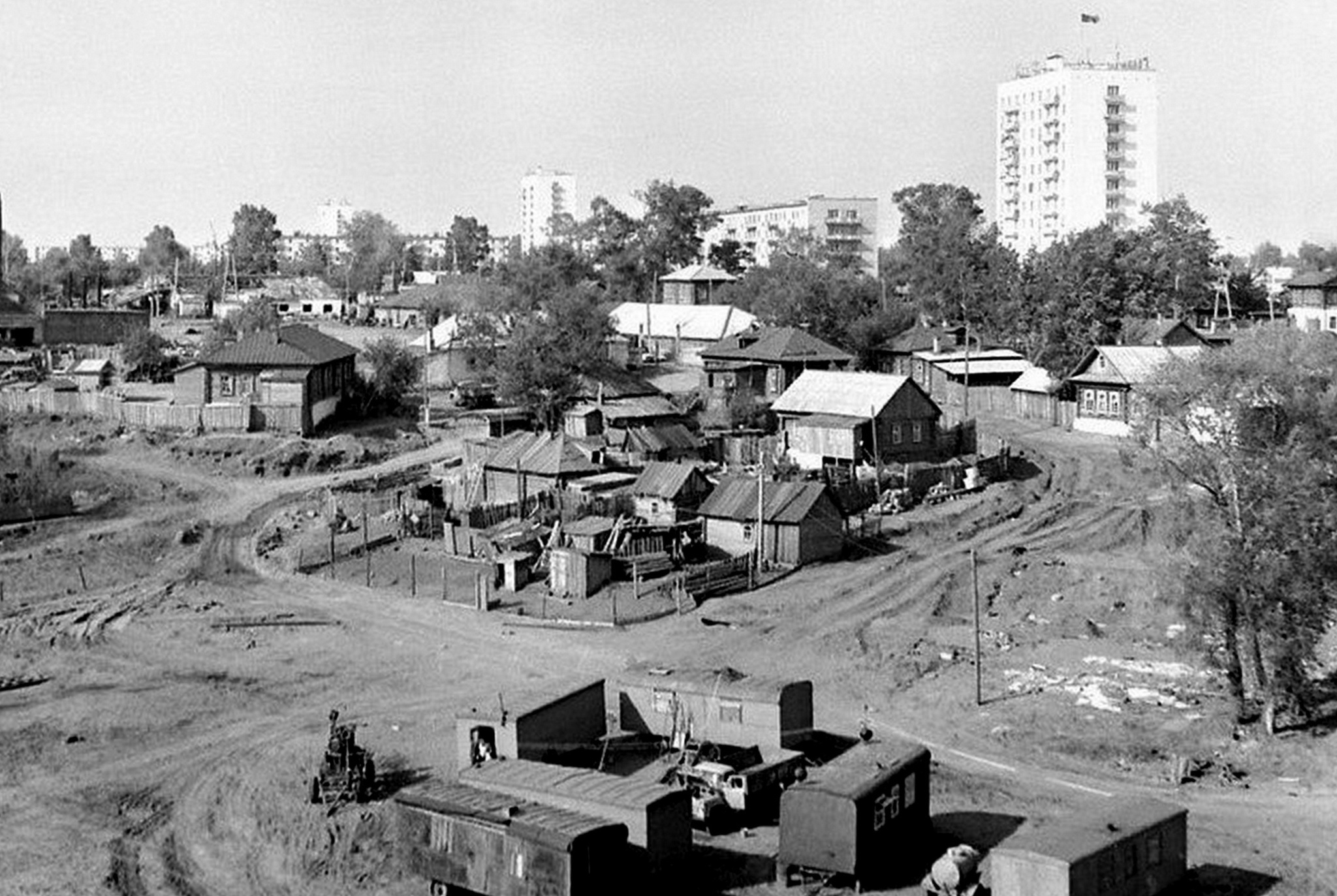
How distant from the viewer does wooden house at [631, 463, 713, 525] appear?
50.3m

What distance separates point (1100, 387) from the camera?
228 ft

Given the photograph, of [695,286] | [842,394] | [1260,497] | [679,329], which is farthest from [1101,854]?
[695,286]

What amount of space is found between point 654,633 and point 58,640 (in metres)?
17.4

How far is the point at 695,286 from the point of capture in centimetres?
11044

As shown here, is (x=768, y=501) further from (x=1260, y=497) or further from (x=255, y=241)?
(x=255, y=241)

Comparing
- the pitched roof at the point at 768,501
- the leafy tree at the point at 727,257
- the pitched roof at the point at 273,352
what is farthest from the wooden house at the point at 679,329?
the pitched roof at the point at 768,501

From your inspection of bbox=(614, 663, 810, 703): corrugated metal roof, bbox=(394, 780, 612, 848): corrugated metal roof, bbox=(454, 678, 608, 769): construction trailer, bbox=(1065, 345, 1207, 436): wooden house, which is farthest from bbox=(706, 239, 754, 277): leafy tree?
bbox=(394, 780, 612, 848): corrugated metal roof

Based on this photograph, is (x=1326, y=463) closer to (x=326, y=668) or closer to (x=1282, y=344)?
(x=1282, y=344)

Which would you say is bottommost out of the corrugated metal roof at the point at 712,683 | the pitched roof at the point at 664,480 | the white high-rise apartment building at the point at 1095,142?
the corrugated metal roof at the point at 712,683

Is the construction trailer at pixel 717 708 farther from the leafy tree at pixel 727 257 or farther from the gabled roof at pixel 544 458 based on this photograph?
the leafy tree at pixel 727 257

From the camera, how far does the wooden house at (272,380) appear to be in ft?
220

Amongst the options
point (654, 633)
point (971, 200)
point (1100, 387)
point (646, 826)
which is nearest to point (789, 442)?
point (1100, 387)

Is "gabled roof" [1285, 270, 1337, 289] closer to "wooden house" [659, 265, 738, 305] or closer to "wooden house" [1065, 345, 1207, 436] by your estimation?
"wooden house" [1065, 345, 1207, 436]

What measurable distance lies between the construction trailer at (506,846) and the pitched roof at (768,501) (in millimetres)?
23077
